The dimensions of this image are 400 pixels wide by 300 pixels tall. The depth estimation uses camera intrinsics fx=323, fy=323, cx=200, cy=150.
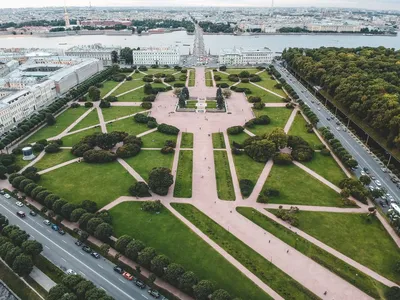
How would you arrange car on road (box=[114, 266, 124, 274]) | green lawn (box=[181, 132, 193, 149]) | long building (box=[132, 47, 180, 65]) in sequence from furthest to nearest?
1. long building (box=[132, 47, 180, 65])
2. green lawn (box=[181, 132, 193, 149])
3. car on road (box=[114, 266, 124, 274])

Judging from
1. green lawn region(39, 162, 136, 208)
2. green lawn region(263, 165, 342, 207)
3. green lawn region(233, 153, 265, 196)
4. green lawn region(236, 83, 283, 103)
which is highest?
green lawn region(236, 83, 283, 103)

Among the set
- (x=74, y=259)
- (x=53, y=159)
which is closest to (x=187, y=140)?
(x=53, y=159)

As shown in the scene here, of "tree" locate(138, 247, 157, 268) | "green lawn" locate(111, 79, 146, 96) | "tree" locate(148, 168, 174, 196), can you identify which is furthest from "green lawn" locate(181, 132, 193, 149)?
"green lawn" locate(111, 79, 146, 96)

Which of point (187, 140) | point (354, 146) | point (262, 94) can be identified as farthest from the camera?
point (262, 94)

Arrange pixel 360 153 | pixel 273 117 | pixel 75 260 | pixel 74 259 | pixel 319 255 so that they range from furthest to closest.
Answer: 1. pixel 273 117
2. pixel 360 153
3. pixel 319 255
4. pixel 74 259
5. pixel 75 260

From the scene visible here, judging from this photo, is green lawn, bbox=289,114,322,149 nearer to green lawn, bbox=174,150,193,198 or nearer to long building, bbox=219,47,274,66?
green lawn, bbox=174,150,193,198

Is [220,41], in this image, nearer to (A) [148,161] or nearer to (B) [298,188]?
(A) [148,161]
